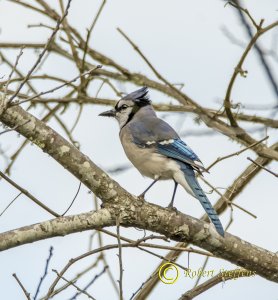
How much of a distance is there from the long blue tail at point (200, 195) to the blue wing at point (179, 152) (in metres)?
0.06

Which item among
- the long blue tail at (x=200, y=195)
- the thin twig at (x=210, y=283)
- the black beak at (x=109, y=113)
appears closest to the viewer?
the thin twig at (x=210, y=283)

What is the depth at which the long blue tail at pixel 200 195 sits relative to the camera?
13.1 feet

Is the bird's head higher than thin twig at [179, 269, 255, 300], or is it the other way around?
the bird's head

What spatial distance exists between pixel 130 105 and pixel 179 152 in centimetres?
98

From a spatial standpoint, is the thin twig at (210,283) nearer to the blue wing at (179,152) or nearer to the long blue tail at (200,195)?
the long blue tail at (200,195)

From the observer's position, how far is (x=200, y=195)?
462 cm

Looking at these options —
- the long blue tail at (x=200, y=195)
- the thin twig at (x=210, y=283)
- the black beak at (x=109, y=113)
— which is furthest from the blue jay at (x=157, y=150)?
the thin twig at (x=210, y=283)

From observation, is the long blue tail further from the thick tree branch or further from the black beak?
the black beak

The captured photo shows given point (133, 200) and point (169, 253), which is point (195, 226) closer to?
point (133, 200)

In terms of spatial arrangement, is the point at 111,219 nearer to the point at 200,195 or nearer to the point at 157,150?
the point at 200,195

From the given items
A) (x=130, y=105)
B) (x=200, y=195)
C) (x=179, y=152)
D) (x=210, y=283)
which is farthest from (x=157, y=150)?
(x=210, y=283)

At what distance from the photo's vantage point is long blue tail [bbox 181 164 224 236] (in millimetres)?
4000

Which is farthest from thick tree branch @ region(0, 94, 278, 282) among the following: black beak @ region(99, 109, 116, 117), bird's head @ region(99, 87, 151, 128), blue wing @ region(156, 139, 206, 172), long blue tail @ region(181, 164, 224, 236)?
black beak @ region(99, 109, 116, 117)

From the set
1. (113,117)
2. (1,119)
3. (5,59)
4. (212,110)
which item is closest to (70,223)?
(1,119)
